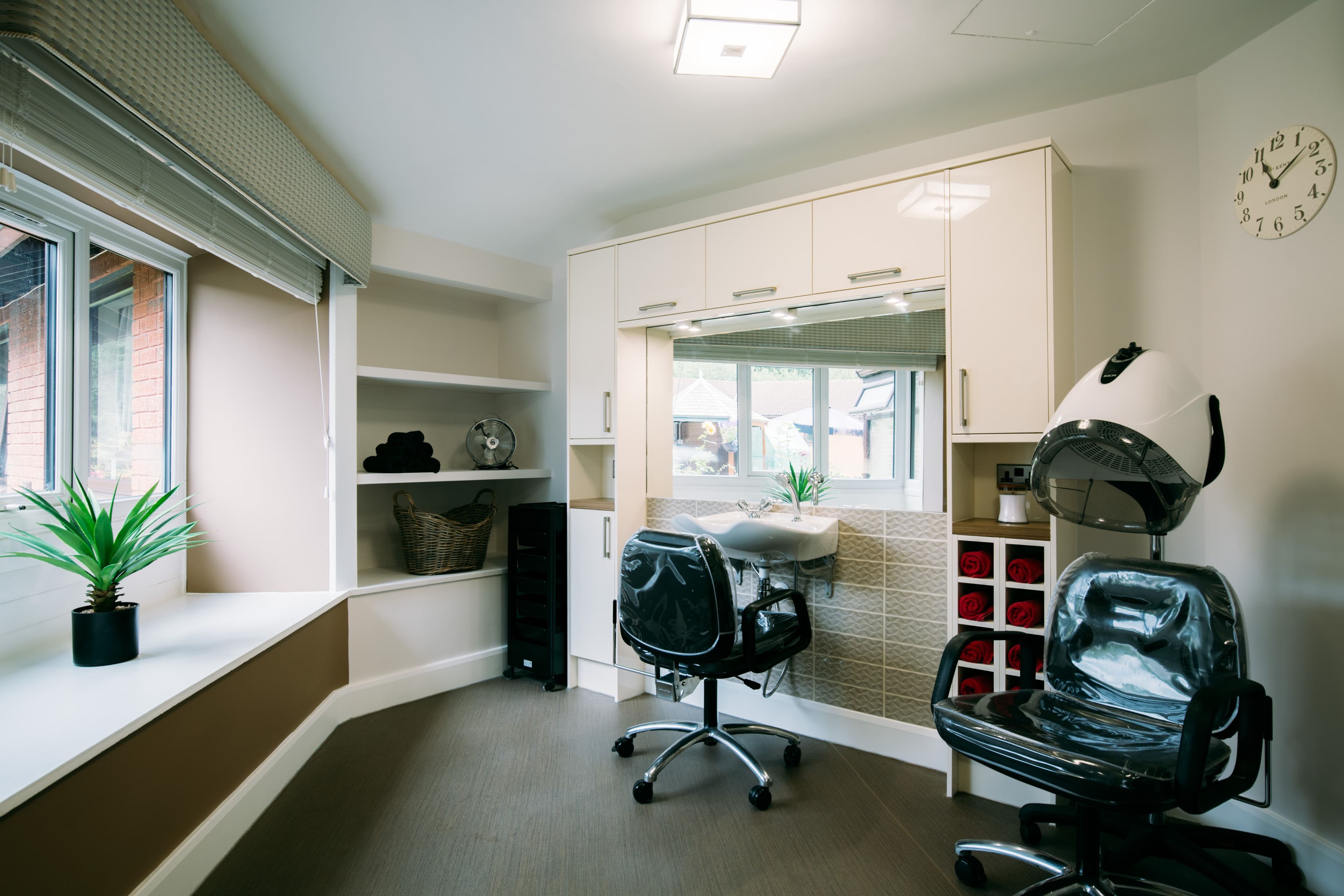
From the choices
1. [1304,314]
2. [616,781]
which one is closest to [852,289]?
[1304,314]

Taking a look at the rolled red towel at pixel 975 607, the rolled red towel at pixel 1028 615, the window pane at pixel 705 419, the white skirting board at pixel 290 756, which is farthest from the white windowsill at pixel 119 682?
the rolled red towel at pixel 1028 615

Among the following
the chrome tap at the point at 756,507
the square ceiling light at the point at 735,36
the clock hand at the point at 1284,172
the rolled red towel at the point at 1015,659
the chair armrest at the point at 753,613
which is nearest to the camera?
the square ceiling light at the point at 735,36

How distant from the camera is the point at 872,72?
82.7 inches

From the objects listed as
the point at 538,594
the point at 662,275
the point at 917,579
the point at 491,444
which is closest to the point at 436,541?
the point at 538,594

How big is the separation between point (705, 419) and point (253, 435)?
2.10m

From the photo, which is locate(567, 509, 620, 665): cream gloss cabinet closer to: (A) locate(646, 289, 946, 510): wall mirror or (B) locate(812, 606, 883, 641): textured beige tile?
(A) locate(646, 289, 946, 510): wall mirror

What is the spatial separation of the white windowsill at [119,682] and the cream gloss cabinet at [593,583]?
1144mm

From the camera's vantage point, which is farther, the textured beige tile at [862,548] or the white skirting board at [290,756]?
the textured beige tile at [862,548]

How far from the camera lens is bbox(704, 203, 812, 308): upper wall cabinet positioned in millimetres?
2559

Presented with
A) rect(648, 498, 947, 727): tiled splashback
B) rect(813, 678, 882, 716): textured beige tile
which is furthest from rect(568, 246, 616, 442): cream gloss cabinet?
rect(813, 678, 882, 716): textured beige tile

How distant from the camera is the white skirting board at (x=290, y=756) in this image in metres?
1.73

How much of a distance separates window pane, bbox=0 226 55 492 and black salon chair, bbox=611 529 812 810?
197 cm

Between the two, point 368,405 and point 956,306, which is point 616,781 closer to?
point 956,306

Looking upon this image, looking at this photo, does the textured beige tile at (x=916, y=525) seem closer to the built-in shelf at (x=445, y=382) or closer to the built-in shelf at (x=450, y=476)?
the built-in shelf at (x=450, y=476)
